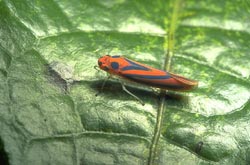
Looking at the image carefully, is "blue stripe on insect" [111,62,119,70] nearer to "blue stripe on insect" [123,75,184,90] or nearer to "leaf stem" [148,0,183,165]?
"blue stripe on insect" [123,75,184,90]

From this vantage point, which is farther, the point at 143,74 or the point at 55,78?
the point at 143,74

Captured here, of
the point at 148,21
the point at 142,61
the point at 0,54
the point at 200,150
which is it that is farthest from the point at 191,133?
the point at 0,54

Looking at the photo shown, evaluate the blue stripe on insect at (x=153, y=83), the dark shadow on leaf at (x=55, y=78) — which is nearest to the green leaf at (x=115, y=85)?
the dark shadow on leaf at (x=55, y=78)

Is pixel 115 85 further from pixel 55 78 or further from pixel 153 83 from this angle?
pixel 55 78

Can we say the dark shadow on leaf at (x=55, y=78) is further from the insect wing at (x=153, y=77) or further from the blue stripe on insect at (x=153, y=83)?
the blue stripe on insect at (x=153, y=83)

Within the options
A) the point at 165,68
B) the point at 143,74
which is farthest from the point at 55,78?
the point at 165,68

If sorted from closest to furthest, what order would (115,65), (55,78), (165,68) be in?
(55,78) → (165,68) → (115,65)

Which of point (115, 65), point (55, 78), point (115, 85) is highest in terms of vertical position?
point (115, 65)

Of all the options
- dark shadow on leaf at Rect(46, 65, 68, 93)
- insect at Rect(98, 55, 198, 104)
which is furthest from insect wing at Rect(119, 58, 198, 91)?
dark shadow on leaf at Rect(46, 65, 68, 93)
